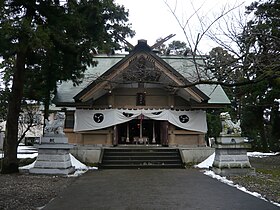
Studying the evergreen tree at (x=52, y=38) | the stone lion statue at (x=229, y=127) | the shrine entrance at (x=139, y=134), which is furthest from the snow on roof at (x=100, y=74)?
the shrine entrance at (x=139, y=134)

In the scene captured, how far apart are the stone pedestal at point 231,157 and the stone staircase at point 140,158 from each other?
8.16ft

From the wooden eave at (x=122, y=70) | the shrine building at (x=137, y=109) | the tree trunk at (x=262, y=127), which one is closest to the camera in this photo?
the wooden eave at (x=122, y=70)

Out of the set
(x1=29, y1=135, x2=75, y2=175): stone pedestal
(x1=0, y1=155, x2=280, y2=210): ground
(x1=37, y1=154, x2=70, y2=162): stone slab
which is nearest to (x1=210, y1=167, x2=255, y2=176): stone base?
(x1=0, y1=155, x2=280, y2=210): ground

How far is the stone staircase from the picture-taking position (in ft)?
42.0

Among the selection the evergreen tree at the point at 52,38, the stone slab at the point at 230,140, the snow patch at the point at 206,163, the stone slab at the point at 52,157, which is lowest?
the snow patch at the point at 206,163

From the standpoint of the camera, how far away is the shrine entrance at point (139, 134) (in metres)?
18.1

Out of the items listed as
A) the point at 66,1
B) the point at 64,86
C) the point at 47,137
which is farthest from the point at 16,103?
the point at 64,86

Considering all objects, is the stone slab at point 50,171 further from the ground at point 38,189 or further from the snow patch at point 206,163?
the snow patch at point 206,163

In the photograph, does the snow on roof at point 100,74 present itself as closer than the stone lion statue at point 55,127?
No

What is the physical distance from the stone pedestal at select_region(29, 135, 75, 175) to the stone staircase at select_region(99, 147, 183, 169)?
7.77 feet

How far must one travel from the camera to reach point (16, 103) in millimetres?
10797

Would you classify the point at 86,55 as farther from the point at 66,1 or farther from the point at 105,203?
the point at 105,203

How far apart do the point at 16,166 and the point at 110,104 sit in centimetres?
634

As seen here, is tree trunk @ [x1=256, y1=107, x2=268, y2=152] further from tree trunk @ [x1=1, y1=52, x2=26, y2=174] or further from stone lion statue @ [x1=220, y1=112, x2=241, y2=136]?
tree trunk @ [x1=1, y1=52, x2=26, y2=174]
